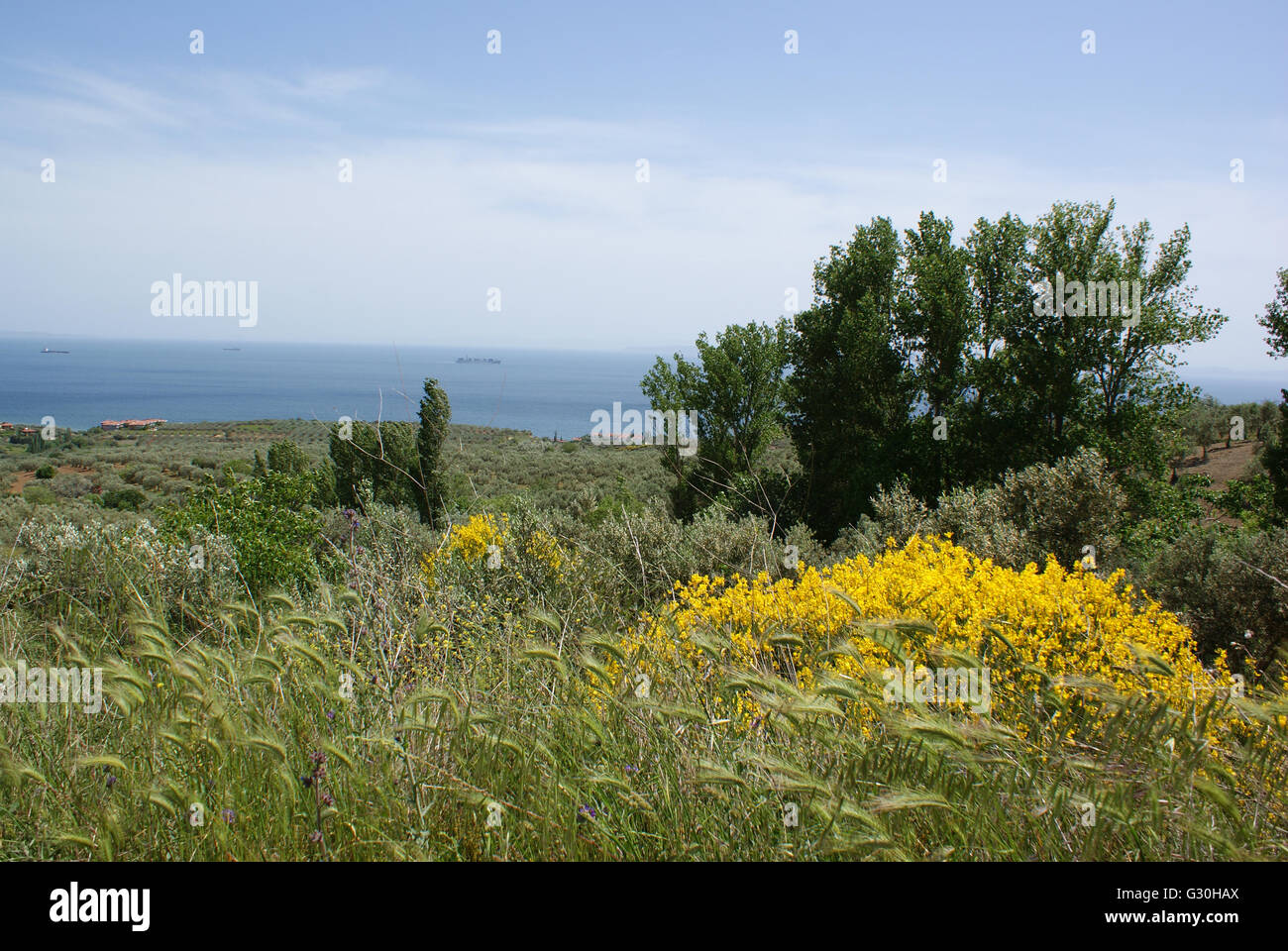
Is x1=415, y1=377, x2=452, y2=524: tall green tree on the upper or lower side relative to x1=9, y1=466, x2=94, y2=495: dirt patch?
upper

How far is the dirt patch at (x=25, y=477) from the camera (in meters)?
28.6

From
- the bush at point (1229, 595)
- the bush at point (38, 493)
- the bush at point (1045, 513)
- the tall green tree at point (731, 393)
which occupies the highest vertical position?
the tall green tree at point (731, 393)

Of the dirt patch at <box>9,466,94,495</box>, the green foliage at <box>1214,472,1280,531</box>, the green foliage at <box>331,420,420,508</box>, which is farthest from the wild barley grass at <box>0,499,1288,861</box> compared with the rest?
the dirt patch at <box>9,466,94,495</box>

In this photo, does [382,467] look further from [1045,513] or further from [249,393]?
[249,393]

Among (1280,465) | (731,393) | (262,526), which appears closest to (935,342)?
(731,393)

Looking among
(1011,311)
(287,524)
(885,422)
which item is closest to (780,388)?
(885,422)

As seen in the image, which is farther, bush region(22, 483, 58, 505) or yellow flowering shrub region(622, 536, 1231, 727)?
bush region(22, 483, 58, 505)

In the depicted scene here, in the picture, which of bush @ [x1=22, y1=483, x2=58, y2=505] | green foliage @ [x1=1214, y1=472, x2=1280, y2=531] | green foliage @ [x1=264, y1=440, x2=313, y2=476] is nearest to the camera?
green foliage @ [x1=1214, y1=472, x2=1280, y2=531]

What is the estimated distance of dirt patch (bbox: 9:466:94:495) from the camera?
2856cm

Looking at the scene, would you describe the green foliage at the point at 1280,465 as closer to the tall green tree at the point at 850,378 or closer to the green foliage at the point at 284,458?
the tall green tree at the point at 850,378

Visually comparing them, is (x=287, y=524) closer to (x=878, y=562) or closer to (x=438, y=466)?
(x=878, y=562)

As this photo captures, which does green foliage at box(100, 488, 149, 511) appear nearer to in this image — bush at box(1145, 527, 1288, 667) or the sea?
the sea

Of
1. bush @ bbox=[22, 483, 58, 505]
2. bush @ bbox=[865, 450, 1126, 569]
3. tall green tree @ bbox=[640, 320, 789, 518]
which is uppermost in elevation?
tall green tree @ bbox=[640, 320, 789, 518]

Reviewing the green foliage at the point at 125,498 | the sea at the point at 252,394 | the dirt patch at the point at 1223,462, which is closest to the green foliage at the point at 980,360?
the dirt patch at the point at 1223,462
